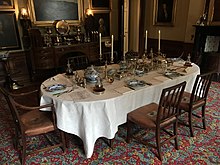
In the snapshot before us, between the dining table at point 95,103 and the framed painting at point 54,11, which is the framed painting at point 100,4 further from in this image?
the dining table at point 95,103

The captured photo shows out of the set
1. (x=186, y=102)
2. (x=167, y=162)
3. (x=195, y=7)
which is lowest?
(x=167, y=162)

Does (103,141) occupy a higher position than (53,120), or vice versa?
(53,120)

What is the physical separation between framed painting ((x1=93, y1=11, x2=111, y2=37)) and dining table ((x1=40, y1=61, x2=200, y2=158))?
12.0 ft

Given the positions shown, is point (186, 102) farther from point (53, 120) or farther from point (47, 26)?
point (47, 26)

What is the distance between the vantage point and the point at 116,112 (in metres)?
2.26

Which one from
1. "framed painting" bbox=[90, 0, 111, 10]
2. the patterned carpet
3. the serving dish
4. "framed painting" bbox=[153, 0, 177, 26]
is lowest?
the patterned carpet

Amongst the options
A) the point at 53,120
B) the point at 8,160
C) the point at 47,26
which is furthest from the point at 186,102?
the point at 47,26

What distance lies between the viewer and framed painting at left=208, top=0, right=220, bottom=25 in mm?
4625

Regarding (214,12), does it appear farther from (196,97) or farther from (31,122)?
(31,122)

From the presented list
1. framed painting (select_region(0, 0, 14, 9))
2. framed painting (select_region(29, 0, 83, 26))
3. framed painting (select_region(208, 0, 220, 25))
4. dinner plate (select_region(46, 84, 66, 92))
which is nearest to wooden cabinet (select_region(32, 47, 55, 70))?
framed painting (select_region(29, 0, 83, 26))

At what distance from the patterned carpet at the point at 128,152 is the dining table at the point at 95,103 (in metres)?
0.21

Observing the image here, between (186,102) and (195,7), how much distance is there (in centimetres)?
346

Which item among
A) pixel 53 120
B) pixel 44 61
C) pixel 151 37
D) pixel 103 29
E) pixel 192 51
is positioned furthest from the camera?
pixel 151 37

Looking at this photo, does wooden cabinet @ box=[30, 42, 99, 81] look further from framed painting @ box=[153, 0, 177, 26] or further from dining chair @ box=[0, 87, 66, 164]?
dining chair @ box=[0, 87, 66, 164]
